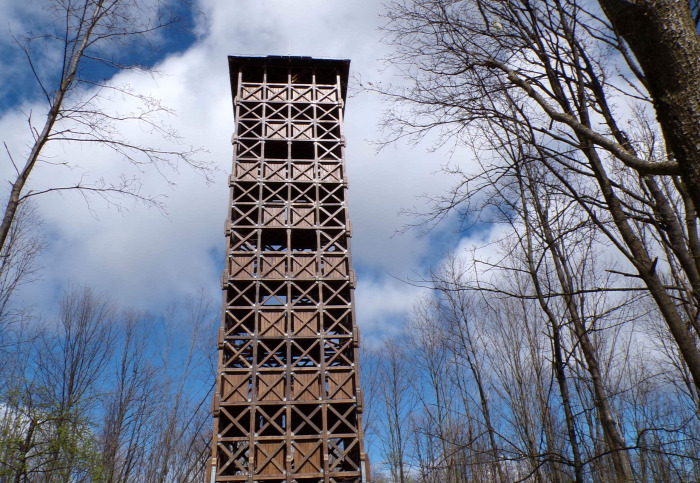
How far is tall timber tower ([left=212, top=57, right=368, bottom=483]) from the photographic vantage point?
13305 millimetres

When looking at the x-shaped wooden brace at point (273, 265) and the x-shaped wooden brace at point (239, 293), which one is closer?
the x-shaped wooden brace at point (239, 293)

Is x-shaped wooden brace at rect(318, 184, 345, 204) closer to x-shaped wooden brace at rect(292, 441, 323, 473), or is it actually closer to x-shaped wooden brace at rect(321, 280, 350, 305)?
x-shaped wooden brace at rect(321, 280, 350, 305)

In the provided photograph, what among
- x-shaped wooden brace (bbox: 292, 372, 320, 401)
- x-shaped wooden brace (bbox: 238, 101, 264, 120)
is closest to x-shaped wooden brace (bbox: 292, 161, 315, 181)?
x-shaped wooden brace (bbox: 238, 101, 264, 120)

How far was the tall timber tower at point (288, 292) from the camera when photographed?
13.3 meters

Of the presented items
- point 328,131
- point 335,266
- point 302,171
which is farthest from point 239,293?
point 328,131

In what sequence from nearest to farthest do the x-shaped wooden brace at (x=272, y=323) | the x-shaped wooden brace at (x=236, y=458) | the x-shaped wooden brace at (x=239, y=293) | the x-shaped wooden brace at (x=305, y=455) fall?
1. the x-shaped wooden brace at (x=236, y=458)
2. the x-shaped wooden brace at (x=305, y=455)
3. the x-shaped wooden brace at (x=272, y=323)
4. the x-shaped wooden brace at (x=239, y=293)

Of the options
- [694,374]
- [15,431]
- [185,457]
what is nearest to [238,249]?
[15,431]

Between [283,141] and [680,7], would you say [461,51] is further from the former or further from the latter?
[283,141]

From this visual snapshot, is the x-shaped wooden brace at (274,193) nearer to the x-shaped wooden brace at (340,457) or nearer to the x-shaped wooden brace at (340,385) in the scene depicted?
the x-shaped wooden brace at (340,385)

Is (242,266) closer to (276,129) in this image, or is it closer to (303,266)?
(303,266)

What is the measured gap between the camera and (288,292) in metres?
14.9

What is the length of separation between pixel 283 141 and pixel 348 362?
7.94 m

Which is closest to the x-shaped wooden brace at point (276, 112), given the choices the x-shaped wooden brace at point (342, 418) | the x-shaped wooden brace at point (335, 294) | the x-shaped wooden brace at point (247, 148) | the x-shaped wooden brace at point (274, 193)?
the x-shaped wooden brace at point (247, 148)

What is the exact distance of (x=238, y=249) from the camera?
51.1 ft
